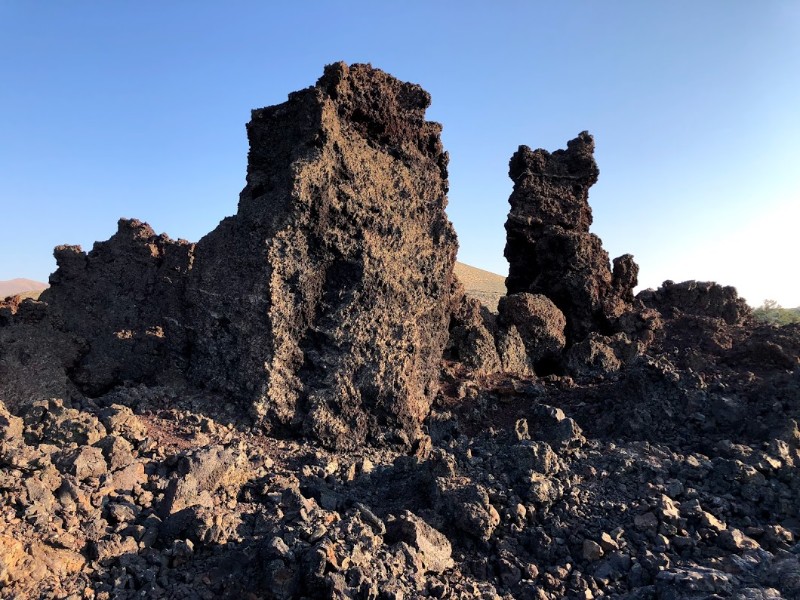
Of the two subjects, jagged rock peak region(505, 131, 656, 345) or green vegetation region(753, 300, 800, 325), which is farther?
green vegetation region(753, 300, 800, 325)

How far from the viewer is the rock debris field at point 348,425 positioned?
4.41 meters

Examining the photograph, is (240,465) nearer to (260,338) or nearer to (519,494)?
(260,338)

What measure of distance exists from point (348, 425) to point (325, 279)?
1.87m

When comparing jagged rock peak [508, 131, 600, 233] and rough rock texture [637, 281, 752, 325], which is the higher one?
jagged rock peak [508, 131, 600, 233]

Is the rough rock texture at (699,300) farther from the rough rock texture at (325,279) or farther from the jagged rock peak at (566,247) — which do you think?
the rough rock texture at (325,279)

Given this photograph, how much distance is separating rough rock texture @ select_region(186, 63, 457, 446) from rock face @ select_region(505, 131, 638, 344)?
18.5 feet

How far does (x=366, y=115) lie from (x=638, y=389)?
17.6 feet

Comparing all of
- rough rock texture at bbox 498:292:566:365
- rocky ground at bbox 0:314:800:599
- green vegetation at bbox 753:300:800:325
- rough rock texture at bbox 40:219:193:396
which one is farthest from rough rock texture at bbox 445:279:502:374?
green vegetation at bbox 753:300:800:325

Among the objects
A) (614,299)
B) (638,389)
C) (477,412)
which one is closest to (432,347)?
(477,412)

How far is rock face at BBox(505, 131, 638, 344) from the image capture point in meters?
12.7

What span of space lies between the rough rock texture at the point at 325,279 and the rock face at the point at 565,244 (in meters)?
5.63

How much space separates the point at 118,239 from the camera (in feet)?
26.6

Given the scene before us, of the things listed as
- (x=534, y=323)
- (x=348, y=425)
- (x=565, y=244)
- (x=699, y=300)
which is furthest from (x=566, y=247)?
(x=348, y=425)

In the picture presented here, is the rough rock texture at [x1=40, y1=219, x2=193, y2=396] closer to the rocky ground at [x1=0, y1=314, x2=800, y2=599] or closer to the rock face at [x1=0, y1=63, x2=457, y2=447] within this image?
the rock face at [x1=0, y1=63, x2=457, y2=447]
